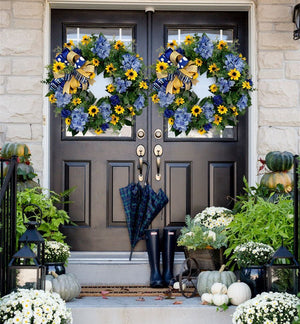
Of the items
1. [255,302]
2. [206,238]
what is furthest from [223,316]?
[206,238]

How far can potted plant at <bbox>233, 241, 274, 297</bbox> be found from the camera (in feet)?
12.9

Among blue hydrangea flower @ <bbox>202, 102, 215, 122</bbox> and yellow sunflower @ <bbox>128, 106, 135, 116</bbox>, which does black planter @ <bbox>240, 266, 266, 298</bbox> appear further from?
yellow sunflower @ <bbox>128, 106, 135, 116</bbox>

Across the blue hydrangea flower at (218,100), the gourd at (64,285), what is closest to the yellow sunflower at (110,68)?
the blue hydrangea flower at (218,100)

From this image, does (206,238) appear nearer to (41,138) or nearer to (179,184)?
(179,184)

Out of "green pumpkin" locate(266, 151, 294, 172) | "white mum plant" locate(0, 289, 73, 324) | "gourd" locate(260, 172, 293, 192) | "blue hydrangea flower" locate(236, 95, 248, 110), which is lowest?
"white mum plant" locate(0, 289, 73, 324)

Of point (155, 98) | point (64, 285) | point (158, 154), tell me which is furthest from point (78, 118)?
point (64, 285)

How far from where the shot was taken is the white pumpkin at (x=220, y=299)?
385 centimetres

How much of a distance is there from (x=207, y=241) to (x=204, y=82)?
4.97 feet

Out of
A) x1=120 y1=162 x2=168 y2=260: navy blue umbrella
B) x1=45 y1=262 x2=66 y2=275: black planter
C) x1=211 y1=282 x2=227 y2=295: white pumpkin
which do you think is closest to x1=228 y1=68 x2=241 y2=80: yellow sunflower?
x1=120 y1=162 x2=168 y2=260: navy blue umbrella

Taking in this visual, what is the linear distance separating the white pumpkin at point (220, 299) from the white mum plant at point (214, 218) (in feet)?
2.75

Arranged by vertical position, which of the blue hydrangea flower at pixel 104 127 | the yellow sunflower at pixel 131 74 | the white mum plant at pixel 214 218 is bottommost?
the white mum plant at pixel 214 218

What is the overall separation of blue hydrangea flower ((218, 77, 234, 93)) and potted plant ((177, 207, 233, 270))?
96 centimetres

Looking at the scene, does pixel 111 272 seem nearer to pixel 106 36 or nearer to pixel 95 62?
pixel 95 62

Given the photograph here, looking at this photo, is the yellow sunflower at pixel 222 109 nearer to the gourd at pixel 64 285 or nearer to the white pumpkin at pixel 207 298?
the white pumpkin at pixel 207 298
